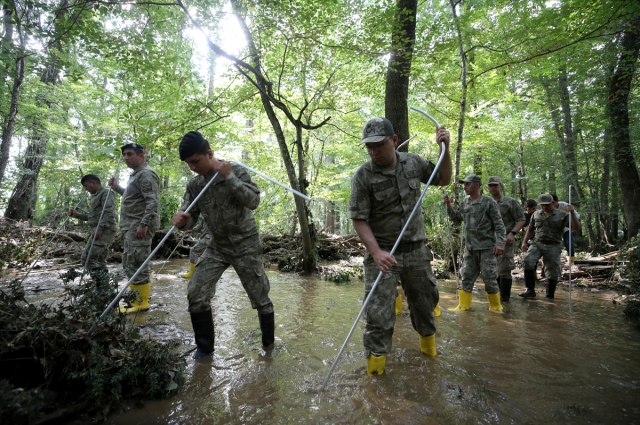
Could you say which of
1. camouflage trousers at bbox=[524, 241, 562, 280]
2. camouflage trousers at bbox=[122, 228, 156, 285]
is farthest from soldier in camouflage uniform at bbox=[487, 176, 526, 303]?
camouflage trousers at bbox=[122, 228, 156, 285]

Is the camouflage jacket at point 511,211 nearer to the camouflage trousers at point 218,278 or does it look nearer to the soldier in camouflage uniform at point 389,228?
the soldier in camouflage uniform at point 389,228

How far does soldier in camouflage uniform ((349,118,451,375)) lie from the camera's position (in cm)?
299

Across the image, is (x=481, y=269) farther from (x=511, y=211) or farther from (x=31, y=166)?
(x=31, y=166)

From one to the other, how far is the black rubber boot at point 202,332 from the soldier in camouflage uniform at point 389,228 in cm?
170

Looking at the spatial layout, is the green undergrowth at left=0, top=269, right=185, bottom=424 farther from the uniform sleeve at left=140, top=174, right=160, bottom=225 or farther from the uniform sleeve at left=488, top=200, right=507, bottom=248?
the uniform sleeve at left=488, top=200, right=507, bottom=248

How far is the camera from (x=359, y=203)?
3.13 m

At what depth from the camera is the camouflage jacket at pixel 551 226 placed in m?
6.93

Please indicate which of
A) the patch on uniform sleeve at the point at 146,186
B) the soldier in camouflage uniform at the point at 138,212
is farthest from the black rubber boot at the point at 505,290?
the patch on uniform sleeve at the point at 146,186

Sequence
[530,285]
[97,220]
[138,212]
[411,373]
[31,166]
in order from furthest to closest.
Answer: [31,166], [530,285], [97,220], [138,212], [411,373]

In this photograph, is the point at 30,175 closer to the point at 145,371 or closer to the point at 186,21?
the point at 186,21

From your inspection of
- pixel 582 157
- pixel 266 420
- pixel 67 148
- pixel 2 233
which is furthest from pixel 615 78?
pixel 67 148

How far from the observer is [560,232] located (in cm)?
700

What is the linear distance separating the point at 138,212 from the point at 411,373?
4.68 metres


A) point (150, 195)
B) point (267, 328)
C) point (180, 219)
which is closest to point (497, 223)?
point (267, 328)
